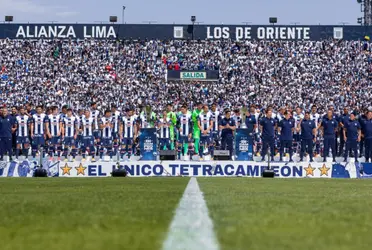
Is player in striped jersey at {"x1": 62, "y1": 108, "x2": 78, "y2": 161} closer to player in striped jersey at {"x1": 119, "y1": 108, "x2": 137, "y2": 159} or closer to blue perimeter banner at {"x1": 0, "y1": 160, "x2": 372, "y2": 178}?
player in striped jersey at {"x1": 119, "y1": 108, "x2": 137, "y2": 159}

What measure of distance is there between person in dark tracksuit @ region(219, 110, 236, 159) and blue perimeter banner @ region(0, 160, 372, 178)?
1711 mm

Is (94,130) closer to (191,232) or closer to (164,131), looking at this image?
(164,131)

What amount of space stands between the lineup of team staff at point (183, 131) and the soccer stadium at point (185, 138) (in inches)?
2.2

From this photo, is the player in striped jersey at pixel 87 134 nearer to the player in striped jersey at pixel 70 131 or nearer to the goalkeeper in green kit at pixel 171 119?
the player in striped jersey at pixel 70 131

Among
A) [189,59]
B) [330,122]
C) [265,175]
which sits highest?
[189,59]

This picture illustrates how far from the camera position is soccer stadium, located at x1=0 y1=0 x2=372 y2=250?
16.5 feet

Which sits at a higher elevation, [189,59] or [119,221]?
[189,59]

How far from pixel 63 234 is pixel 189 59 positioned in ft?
209

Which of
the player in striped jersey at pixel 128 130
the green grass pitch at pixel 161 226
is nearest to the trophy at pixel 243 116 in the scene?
the player in striped jersey at pixel 128 130

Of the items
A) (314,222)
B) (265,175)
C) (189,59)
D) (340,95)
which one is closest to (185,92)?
(189,59)

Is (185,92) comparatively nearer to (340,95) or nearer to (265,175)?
(340,95)

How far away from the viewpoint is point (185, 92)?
63531 millimetres

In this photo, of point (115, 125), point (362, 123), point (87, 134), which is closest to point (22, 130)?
point (87, 134)

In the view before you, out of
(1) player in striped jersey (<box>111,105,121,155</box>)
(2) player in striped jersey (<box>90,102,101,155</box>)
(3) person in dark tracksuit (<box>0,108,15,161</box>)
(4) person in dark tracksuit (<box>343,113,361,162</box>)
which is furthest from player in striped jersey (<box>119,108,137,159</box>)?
(4) person in dark tracksuit (<box>343,113,361,162</box>)
